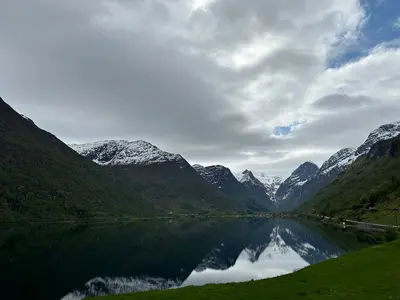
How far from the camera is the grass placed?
35469 millimetres

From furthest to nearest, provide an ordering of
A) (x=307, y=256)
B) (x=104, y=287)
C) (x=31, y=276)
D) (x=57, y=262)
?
(x=307, y=256)
(x=57, y=262)
(x=31, y=276)
(x=104, y=287)

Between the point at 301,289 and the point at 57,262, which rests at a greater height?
the point at 301,289

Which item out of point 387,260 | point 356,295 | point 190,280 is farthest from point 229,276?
point 356,295

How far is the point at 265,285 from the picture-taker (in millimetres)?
42375

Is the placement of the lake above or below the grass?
below

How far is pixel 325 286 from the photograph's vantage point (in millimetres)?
38562

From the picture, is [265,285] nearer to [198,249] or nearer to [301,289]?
[301,289]

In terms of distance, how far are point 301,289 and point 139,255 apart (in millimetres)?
104542

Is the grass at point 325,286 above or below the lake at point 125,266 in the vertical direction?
above

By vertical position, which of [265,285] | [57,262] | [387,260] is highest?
[387,260]

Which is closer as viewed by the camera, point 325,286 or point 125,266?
point 325,286

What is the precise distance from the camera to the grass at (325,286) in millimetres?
35469

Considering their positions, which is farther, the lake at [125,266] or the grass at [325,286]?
the lake at [125,266]

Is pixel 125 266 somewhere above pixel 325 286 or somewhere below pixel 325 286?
below
